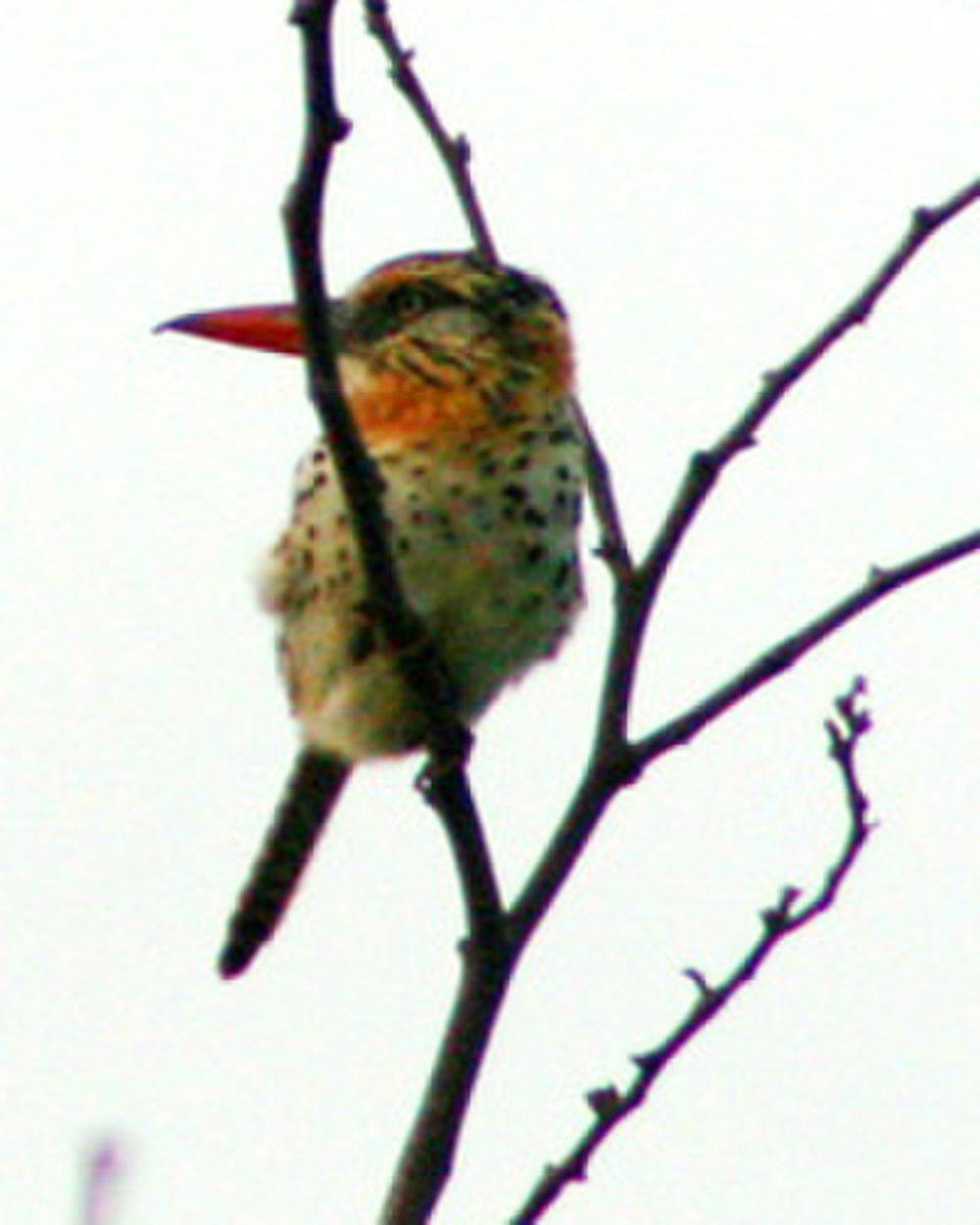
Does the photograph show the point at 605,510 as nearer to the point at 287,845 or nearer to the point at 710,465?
the point at 710,465

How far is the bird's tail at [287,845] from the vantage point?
6543 mm

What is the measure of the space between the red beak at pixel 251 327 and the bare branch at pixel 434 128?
39 centimetres

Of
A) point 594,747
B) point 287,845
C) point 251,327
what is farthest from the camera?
point 287,845

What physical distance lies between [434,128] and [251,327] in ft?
1.85

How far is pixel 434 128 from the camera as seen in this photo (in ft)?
16.4

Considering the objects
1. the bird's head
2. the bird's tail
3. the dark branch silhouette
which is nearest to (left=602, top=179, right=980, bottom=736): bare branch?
the dark branch silhouette

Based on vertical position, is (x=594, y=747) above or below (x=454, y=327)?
below

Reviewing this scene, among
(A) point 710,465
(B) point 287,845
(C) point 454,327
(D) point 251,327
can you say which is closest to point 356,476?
(A) point 710,465

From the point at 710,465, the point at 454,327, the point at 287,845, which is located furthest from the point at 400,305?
the point at 710,465

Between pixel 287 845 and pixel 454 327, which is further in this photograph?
pixel 287 845

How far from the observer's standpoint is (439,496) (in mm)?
5738

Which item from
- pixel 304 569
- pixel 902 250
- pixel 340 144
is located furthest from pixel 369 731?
pixel 340 144

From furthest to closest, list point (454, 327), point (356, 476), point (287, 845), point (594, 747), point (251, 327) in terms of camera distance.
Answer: point (287, 845), point (454, 327), point (251, 327), point (594, 747), point (356, 476)

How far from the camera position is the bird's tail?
21.5 feet
